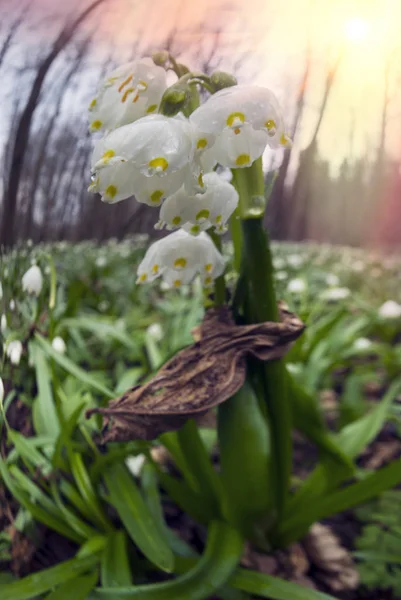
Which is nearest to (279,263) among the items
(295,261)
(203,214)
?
(295,261)

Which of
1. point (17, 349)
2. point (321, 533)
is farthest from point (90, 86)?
point (321, 533)

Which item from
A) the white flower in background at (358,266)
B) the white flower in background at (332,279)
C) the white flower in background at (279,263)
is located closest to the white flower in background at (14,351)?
the white flower in background at (279,263)

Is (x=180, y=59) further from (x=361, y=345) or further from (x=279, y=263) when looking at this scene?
(x=361, y=345)

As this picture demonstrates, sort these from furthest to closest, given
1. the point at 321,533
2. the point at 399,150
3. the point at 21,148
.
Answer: the point at 321,533, the point at 399,150, the point at 21,148

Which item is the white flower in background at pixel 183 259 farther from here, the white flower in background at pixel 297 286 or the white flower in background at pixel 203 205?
the white flower in background at pixel 297 286

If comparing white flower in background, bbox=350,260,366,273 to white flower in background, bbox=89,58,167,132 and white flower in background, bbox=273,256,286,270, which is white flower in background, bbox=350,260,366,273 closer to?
white flower in background, bbox=273,256,286,270

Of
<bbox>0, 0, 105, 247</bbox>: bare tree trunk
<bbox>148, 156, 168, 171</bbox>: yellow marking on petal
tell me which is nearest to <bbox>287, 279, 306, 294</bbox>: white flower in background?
<bbox>0, 0, 105, 247</bbox>: bare tree trunk

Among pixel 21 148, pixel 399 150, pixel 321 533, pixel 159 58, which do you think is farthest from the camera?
pixel 321 533

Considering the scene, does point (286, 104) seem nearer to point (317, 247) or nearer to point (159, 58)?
point (159, 58)
